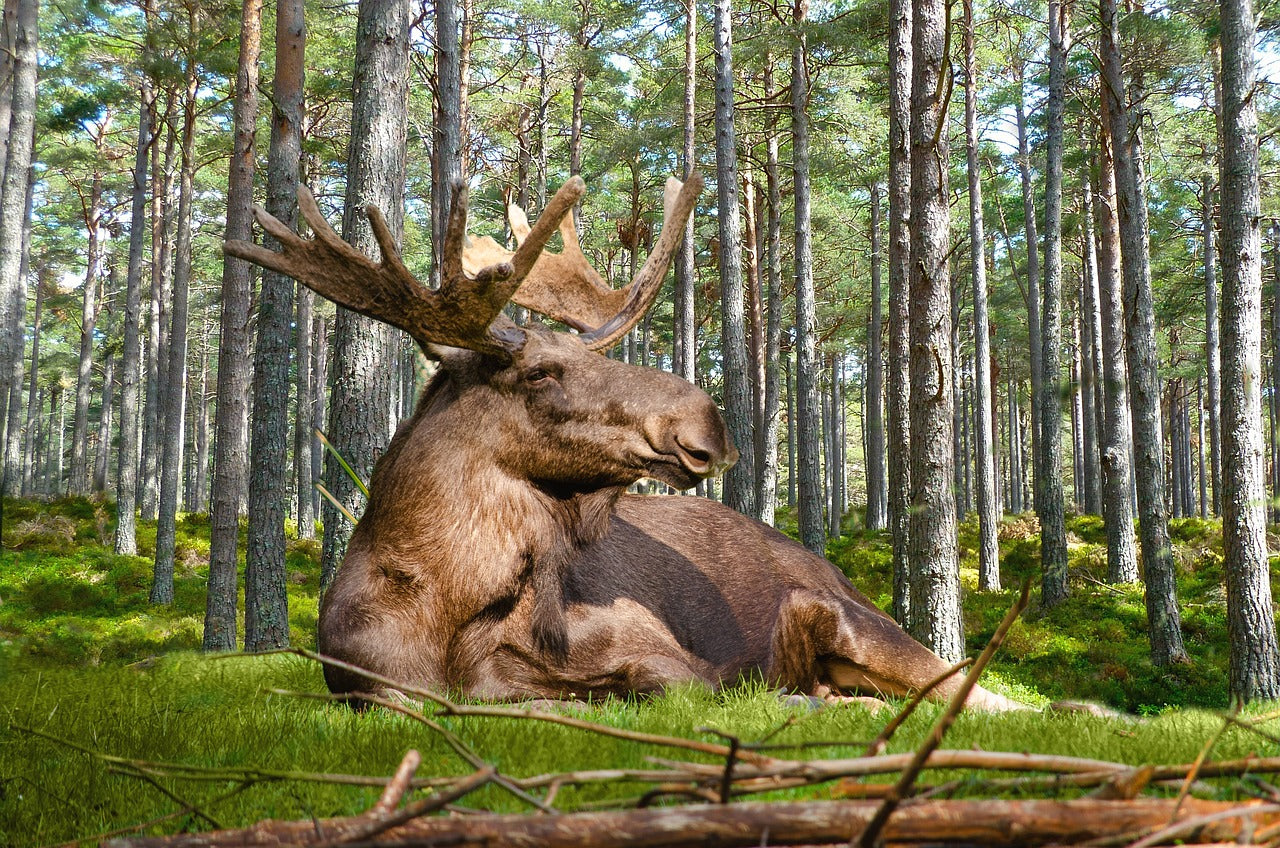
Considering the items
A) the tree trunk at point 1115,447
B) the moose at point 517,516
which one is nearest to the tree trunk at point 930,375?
the moose at point 517,516

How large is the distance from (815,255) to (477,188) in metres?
12.9

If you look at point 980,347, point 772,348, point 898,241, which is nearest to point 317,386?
point 772,348

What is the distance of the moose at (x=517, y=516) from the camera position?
417 cm

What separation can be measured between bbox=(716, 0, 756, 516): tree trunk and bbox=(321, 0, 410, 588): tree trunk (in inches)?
348

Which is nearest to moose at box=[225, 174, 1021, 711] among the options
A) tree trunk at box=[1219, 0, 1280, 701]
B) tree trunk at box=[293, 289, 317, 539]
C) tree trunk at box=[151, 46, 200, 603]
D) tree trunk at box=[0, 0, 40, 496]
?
tree trunk at box=[0, 0, 40, 496]

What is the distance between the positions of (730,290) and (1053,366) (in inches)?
286

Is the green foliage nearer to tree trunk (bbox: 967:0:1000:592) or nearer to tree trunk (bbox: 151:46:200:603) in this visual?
tree trunk (bbox: 151:46:200:603)

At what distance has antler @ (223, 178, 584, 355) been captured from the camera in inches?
169

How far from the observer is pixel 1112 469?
1680 cm

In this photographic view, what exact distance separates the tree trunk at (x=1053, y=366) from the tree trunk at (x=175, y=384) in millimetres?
16378

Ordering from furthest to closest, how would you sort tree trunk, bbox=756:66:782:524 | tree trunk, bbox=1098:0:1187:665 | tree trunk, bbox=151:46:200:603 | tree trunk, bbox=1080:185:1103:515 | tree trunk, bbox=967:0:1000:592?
tree trunk, bbox=1080:185:1103:515, tree trunk, bbox=967:0:1000:592, tree trunk, bbox=756:66:782:524, tree trunk, bbox=151:46:200:603, tree trunk, bbox=1098:0:1187:665

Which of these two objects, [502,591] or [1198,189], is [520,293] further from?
[1198,189]

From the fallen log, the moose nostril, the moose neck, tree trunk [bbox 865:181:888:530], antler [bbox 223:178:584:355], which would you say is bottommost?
the fallen log

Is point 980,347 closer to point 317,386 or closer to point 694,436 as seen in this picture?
point 694,436
